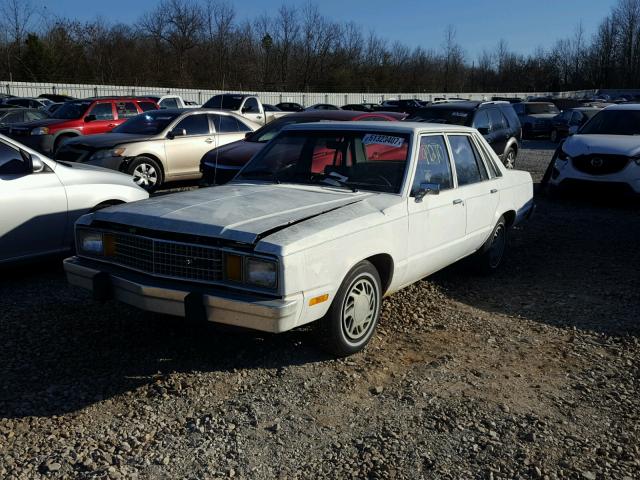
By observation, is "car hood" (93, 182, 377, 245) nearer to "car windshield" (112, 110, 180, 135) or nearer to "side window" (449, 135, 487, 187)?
"side window" (449, 135, 487, 187)

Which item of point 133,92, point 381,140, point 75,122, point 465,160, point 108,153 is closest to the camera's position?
point 381,140

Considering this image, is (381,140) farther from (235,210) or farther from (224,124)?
(224,124)

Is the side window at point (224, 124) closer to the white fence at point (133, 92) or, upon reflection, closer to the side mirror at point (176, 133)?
the side mirror at point (176, 133)

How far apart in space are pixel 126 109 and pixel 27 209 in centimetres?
1197

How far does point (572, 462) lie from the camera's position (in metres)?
3.18

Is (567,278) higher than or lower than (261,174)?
lower

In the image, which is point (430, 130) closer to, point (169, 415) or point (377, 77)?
point (169, 415)

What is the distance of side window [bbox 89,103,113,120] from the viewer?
16406 millimetres

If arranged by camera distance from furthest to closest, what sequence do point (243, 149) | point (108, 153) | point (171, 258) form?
point (108, 153) < point (243, 149) < point (171, 258)

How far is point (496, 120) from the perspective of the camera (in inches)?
535

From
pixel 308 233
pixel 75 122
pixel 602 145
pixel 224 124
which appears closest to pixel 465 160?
pixel 308 233

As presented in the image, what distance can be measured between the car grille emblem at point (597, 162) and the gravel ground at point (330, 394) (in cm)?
505

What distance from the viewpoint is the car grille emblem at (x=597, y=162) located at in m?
10.2

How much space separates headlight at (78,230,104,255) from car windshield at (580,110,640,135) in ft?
31.5
